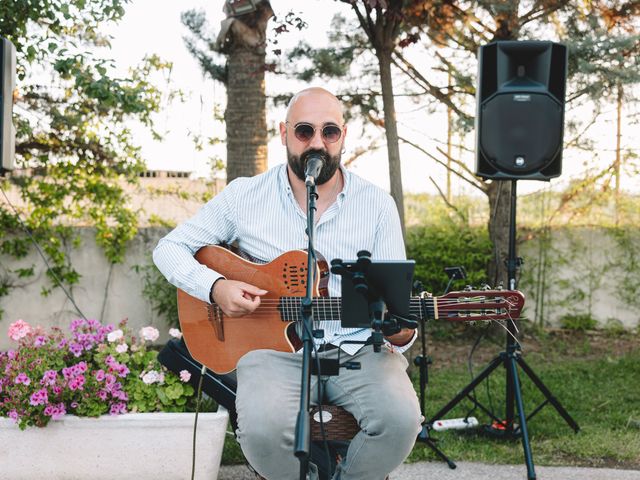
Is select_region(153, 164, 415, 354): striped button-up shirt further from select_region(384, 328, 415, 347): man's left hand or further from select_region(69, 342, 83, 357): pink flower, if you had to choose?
select_region(69, 342, 83, 357): pink flower

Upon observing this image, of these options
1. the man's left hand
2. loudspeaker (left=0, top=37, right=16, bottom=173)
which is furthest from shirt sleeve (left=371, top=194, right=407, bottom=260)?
loudspeaker (left=0, top=37, right=16, bottom=173)

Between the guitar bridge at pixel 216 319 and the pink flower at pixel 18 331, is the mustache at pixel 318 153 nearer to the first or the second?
the guitar bridge at pixel 216 319

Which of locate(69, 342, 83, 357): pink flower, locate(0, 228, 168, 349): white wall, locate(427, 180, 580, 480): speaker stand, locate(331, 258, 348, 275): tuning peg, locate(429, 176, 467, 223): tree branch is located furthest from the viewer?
locate(429, 176, 467, 223): tree branch

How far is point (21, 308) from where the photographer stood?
254 inches

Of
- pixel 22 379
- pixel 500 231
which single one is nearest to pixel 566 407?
pixel 500 231

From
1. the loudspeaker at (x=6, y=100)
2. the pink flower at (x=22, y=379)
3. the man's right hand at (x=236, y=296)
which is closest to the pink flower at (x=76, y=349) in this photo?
the pink flower at (x=22, y=379)

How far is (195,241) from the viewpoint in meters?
3.02

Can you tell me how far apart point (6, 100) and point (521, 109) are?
8.40 ft

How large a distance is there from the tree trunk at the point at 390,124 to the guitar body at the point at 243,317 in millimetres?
2346

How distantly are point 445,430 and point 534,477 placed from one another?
3.03 feet

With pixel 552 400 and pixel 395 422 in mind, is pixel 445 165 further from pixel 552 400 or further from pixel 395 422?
pixel 395 422

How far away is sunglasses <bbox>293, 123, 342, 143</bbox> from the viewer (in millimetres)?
2826

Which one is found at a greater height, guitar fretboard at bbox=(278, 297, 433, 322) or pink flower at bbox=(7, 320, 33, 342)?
guitar fretboard at bbox=(278, 297, 433, 322)

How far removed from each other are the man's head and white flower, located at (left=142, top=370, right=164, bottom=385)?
1078 mm
